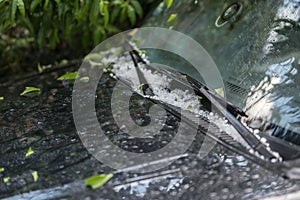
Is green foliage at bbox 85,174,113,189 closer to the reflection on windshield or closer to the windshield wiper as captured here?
the windshield wiper

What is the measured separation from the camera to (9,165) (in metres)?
1.89

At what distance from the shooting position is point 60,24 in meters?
3.53

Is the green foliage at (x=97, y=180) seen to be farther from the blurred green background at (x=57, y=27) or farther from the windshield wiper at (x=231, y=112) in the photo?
the blurred green background at (x=57, y=27)

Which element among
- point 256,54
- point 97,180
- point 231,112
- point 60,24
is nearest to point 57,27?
point 60,24

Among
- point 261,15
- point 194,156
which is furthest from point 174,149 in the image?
point 261,15

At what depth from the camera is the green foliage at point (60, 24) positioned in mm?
3150

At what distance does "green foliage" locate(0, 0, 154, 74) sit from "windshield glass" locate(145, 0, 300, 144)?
695 mm

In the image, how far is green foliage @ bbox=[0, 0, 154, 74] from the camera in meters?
3.15

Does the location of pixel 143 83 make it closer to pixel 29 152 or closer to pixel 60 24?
pixel 29 152

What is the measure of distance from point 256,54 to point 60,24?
169cm

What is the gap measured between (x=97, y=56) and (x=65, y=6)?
0.39 meters

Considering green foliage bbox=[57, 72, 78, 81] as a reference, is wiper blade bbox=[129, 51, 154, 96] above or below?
above

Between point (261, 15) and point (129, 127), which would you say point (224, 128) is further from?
point (261, 15)

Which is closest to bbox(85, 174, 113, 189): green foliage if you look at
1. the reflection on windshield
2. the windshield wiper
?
the windshield wiper
